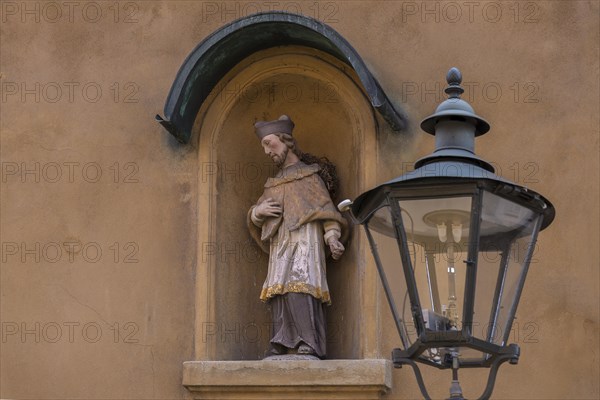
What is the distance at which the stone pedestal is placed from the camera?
27.0ft

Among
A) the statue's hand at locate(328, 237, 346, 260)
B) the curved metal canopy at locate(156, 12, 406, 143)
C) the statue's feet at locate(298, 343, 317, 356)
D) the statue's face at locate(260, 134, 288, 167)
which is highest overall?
the curved metal canopy at locate(156, 12, 406, 143)

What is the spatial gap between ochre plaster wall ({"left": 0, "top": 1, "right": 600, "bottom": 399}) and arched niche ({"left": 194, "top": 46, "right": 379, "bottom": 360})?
0.08 meters

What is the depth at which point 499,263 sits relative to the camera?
6.08 meters

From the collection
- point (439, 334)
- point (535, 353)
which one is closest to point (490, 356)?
point (439, 334)

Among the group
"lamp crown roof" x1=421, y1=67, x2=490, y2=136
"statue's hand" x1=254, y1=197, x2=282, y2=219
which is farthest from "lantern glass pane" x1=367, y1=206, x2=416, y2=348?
"statue's hand" x1=254, y1=197, x2=282, y2=219

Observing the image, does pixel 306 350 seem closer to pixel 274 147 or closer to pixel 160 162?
pixel 274 147

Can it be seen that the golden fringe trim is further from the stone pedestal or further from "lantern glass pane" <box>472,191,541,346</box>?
"lantern glass pane" <box>472,191,541,346</box>

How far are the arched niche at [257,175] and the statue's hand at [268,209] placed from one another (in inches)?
8.7

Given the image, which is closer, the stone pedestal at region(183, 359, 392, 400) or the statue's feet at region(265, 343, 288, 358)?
the stone pedestal at region(183, 359, 392, 400)

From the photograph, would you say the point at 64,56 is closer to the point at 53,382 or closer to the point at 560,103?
the point at 53,382

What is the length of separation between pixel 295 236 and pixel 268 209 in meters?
0.22

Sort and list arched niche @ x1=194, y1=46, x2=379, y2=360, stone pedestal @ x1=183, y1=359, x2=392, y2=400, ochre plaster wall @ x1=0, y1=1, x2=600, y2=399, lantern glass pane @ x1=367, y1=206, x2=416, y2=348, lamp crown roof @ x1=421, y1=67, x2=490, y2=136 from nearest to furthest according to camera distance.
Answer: lantern glass pane @ x1=367, y1=206, x2=416, y2=348 < lamp crown roof @ x1=421, y1=67, x2=490, y2=136 < stone pedestal @ x1=183, y1=359, x2=392, y2=400 < ochre plaster wall @ x1=0, y1=1, x2=600, y2=399 < arched niche @ x1=194, y1=46, x2=379, y2=360

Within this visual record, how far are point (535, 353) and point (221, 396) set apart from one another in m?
1.66

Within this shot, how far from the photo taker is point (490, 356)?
5.96 metres
